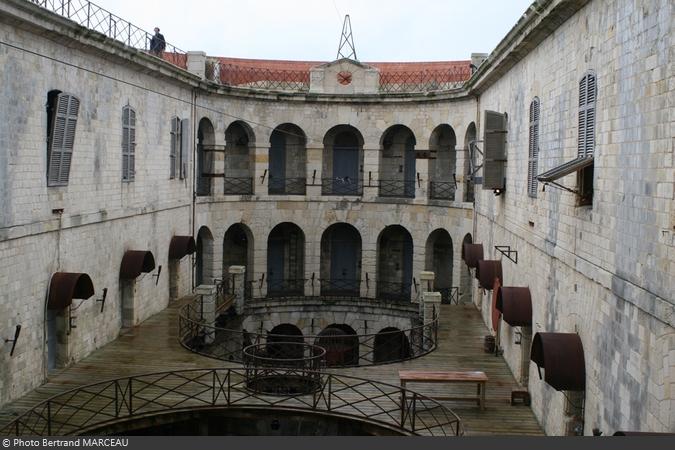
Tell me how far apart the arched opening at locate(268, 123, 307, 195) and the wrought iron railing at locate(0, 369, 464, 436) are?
15589mm

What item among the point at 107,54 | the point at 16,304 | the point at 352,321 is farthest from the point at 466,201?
the point at 16,304

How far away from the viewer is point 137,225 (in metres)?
22.9

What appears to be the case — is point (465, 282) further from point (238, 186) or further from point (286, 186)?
point (238, 186)

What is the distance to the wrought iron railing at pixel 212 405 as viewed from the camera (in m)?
14.9

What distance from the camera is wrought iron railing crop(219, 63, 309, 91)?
1230 inches

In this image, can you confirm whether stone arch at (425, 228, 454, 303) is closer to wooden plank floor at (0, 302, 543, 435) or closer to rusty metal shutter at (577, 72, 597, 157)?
wooden plank floor at (0, 302, 543, 435)

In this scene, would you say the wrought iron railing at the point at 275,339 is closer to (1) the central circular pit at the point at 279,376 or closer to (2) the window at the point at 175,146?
(1) the central circular pit at the point at 279,376

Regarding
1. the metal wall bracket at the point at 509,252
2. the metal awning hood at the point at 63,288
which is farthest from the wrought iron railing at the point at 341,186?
the metal awning hood at the point at 63,288

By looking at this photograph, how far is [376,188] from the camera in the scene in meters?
31.8

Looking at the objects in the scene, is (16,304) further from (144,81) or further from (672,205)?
(672,205)

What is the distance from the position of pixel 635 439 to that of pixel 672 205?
9.40 feet

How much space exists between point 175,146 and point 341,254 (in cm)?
988

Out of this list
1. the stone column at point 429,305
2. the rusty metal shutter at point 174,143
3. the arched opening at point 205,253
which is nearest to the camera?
the stone column at point 429,305

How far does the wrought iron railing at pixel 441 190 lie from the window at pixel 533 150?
12354 mm
